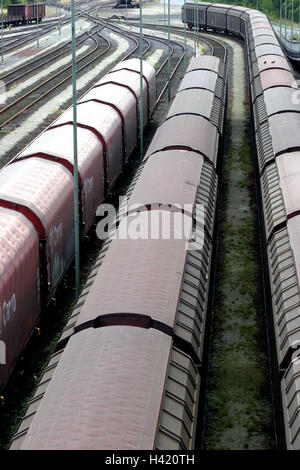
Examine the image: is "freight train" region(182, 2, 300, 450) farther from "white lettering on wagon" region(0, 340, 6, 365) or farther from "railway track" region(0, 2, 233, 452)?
"railway track" region(0, 2, 233, 452)

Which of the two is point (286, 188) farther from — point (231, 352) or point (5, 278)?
point (5, 278)

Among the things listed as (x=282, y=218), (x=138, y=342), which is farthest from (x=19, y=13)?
(x=138, y=342)

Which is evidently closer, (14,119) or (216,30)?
(14,119)

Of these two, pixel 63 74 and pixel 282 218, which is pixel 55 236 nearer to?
pixel 282 218

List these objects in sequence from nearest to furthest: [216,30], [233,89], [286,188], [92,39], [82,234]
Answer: [286,188]
[82,234]
[233,89]
[92,39]
[216,30]

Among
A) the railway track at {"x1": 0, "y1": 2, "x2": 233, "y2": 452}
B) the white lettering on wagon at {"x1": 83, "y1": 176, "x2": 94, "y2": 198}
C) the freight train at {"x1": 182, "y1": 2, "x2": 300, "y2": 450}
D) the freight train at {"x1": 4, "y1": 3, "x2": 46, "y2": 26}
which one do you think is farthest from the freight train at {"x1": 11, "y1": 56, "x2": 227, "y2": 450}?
the freight train at {"x1": 4, "y1": 3, "x2": 46, "y2": 26}

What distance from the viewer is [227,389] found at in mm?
17031

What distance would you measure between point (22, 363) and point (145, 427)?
28.5 ft

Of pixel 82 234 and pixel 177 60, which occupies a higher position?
pixel 177 60

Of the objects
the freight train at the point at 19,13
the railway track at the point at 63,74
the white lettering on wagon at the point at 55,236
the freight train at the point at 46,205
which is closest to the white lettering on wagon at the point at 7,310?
the freight train at the point at 46,205

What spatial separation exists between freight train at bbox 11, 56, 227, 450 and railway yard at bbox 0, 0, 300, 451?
33 mm

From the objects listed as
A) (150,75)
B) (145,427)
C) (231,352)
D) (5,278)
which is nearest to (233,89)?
(150,75)

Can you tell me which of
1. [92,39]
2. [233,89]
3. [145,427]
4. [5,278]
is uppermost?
[92,39]

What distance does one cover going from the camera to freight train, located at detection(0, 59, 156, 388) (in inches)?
612
